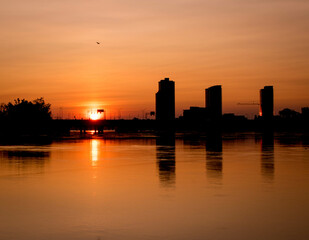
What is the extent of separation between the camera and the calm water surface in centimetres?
2370

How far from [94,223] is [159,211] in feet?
15.3

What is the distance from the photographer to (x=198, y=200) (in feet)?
105

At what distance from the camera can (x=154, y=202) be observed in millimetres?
31406

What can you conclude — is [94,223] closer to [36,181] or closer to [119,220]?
[119,220]

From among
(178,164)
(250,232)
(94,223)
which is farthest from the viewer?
(178,164)

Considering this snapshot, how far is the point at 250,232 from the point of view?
23391mm

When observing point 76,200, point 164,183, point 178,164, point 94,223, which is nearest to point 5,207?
point 76,200

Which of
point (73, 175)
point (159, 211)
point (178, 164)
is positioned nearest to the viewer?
point (159, 211)

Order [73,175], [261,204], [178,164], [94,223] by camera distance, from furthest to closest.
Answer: [178,164], [73,175], [261,204], [94,223]

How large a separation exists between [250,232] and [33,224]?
10.7m

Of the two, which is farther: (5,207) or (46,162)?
(46,162)

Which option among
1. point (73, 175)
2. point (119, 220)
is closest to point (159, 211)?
point (119, 220)

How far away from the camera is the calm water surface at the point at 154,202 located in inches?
933

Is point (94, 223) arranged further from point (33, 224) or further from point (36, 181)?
point (36, 181)
